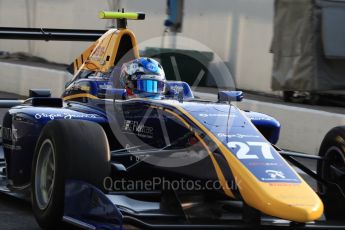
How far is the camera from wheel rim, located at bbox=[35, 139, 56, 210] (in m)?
5.77

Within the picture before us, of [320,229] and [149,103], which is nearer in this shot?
[320,229]

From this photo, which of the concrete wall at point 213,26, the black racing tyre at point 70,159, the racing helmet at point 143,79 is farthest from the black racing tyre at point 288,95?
the black racing tyre at point 70,159

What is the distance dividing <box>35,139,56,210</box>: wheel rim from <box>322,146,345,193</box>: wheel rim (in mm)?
2016

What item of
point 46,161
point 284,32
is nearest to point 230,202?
point 46,161

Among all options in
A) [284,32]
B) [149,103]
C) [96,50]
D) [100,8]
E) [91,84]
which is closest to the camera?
[149,103]

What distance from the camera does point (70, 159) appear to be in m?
5.38

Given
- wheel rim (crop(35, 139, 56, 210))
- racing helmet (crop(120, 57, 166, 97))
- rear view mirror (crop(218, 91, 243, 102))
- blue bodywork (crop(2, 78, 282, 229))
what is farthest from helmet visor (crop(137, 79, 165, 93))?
wheel rim (crop(35, 139, 56, 210))

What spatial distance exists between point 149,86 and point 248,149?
1.43 m

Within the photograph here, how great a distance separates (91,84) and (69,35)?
1.28m

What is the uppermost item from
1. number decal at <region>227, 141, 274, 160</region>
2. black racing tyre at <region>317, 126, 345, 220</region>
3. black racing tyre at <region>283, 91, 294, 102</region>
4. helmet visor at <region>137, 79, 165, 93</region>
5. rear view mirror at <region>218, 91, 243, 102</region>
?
helmet visor at <region>137, 79, 165, 93</region>

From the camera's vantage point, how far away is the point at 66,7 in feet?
71.6

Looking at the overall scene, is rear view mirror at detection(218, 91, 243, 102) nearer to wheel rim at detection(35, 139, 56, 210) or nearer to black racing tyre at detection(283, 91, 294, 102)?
wheel rim at detection(35, 139, 56, 210)

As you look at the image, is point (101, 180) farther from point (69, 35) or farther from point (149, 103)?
point (69, 35)

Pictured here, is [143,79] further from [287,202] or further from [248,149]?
[287,202]
